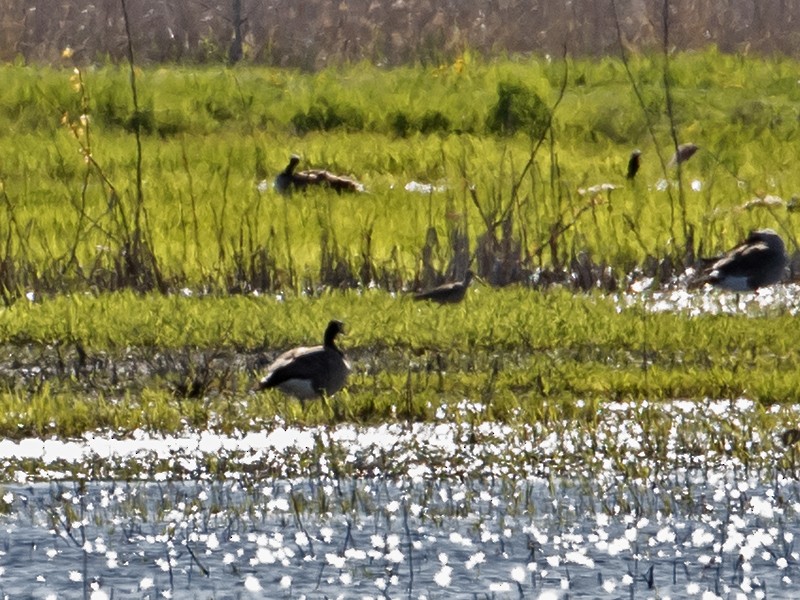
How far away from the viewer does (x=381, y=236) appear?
52.9ft

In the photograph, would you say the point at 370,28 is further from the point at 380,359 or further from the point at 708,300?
the point at 380,359

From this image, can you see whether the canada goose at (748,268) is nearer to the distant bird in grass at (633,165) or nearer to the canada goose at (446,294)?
the canada goose at (446,294)

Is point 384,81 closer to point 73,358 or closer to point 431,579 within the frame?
point 73,358

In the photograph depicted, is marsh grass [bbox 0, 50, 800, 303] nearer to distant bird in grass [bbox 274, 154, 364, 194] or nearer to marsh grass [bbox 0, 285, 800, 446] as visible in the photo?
distant bird in grass [bbox 274, 154, 364, 194]

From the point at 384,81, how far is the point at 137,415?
13645 millimetres

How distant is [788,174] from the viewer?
61.4ft

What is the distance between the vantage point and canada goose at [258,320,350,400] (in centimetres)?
966

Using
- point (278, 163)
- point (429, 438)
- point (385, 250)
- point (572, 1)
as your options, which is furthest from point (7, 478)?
point (572, 1)

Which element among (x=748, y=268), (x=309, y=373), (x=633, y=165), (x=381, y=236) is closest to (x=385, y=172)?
(x=633, y=165)

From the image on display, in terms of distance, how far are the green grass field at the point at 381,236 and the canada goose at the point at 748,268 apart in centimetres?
69

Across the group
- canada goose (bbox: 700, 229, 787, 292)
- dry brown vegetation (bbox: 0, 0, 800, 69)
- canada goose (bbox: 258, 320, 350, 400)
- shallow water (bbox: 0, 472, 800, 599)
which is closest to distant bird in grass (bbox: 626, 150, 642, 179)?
canada goose (bbox: 700, 229, 787, 292)

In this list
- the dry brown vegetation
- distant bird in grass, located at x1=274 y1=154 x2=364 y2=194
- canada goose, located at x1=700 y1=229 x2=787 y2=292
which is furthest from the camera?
the dry brown vegetation

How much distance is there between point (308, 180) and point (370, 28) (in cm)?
847

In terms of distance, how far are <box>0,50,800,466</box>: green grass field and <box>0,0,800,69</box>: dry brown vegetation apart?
132 cm
